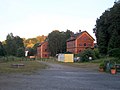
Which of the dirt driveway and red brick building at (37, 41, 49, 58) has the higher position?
red brick building at (37, 41, 49, 58)

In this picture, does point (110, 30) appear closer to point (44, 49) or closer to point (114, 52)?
point (114, 52)

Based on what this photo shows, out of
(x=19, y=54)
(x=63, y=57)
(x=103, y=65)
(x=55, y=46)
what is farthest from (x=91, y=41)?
(x=103, y=65)

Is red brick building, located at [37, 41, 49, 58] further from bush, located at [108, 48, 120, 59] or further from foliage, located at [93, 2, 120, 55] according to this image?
bush, located at [108, 48, 120, 59]

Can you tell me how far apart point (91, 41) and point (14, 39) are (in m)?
54.3

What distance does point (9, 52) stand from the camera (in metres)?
148

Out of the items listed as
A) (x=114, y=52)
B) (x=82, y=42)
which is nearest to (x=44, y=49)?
(x=82, y=42)

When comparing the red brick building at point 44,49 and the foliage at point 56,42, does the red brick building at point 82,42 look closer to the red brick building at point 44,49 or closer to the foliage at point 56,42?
the foliage at point 56,42

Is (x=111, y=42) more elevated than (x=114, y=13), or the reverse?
(x=114, y=13)

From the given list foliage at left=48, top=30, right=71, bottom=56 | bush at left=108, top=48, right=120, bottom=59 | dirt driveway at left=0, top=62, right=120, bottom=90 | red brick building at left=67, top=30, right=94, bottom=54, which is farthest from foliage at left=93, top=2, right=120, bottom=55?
foliage at left=48, top=30, right=71, bottom=56

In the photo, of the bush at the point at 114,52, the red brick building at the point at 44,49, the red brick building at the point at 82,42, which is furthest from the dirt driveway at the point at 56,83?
the red brick building at the point at 44,49

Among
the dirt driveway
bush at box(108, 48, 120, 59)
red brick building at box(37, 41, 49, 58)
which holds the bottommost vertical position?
the dirt driveway

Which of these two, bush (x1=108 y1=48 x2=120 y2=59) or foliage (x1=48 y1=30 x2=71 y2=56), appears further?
foliage (x1=48 y1=30 x2=71 y2=56)

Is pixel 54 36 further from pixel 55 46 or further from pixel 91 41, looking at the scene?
pixel 91 41

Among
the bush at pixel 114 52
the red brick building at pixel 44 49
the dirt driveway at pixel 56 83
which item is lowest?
the dirt driveway at pixel 56 83
